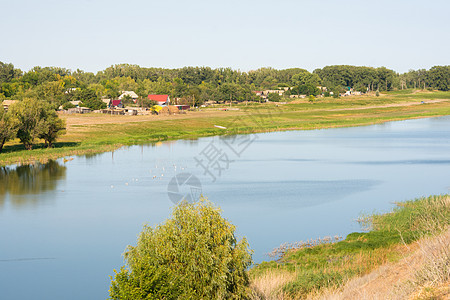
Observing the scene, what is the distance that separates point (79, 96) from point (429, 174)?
309 feet

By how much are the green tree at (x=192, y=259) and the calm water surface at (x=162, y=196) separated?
21.6ft

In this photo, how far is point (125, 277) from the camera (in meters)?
13.0

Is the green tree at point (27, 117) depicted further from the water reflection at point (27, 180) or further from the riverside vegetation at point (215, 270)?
the riverside vegetation at point (215, 270)

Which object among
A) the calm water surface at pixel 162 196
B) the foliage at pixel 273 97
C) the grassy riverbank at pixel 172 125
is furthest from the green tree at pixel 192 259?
the foliage at pixel 273 97

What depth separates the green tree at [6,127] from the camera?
49938 mm

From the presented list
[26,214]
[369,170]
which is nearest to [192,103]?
[369,170]

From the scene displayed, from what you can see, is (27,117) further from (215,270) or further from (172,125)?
(215,270)

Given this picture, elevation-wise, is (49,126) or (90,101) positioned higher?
(90,101)

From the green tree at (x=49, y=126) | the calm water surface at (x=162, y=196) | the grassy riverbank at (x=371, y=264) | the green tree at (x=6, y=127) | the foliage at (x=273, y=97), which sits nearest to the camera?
the grassy riverbank at (x=371, y=264)

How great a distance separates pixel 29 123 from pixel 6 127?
3809 mm

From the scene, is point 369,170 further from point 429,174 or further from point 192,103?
point 192,103

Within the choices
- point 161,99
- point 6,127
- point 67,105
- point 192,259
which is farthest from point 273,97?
point 192,259

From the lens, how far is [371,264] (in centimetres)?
1953

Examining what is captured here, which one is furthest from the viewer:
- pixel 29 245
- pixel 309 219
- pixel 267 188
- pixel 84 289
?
pixel 267 188
